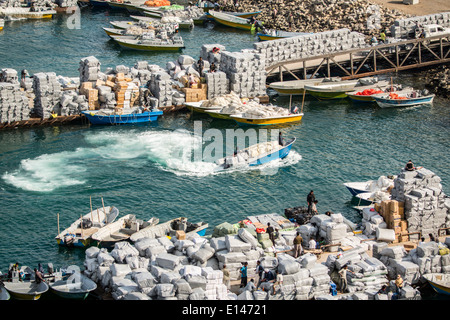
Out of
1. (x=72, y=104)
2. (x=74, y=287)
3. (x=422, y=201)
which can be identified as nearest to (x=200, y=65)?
(x=72, y=104)

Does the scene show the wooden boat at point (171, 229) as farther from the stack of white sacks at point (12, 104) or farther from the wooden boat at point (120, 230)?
the stack of white sacks at point (12, 104)

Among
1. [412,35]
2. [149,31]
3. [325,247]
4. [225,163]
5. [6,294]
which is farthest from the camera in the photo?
[149,31]

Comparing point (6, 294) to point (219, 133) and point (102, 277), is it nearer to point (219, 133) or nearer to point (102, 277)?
point (102, 277)

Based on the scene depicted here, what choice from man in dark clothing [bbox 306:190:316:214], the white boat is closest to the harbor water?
the white boat

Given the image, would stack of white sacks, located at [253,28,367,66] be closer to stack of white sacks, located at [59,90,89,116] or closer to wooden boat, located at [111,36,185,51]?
wooden boat, located at [111,36,185,51]

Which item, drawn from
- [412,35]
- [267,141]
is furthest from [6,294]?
[412,35]

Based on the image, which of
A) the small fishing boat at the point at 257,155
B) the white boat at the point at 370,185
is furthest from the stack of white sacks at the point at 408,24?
the white boat at the point at 370,185
